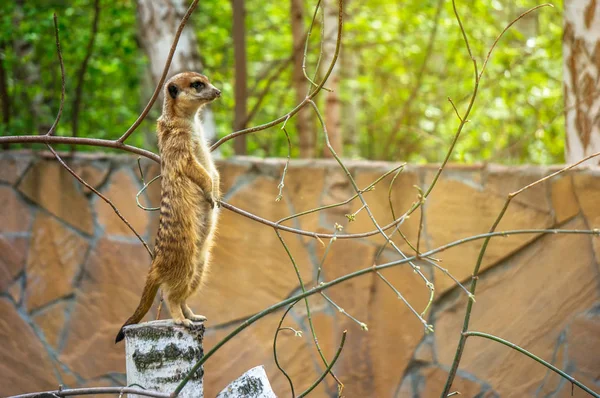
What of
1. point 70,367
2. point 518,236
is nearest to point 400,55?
point 518,236

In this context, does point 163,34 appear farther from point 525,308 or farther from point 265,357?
point 525,308

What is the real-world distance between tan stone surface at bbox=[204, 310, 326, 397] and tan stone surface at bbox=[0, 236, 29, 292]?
1.28 m

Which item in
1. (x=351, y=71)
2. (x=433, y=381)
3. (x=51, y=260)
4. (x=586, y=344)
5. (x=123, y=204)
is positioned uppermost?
(x=351, y=71)

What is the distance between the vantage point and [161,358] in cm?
205

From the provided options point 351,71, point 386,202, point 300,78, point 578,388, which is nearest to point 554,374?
point 578,388

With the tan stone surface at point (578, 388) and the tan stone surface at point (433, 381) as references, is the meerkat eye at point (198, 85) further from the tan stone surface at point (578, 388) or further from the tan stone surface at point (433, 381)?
the tan stone surface at point (578, 388)

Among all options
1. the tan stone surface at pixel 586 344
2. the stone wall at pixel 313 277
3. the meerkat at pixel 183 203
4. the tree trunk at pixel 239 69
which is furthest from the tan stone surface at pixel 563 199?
the tree trunk at pixel 239 69

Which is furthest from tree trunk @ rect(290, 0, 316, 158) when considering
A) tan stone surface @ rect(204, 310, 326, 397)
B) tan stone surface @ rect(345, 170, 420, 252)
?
tan stone surface @ rect(204, 310, 326, 397)

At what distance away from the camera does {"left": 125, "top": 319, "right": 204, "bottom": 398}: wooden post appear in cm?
203

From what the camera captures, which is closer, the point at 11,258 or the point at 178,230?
the point at 178,230

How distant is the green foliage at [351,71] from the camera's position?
5.77m

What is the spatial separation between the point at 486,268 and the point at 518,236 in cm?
24

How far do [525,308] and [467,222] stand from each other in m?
0.55

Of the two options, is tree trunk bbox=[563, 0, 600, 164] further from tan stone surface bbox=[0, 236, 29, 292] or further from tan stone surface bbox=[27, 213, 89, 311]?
tan stone surface bbox=[0, 236, 29, 292]
